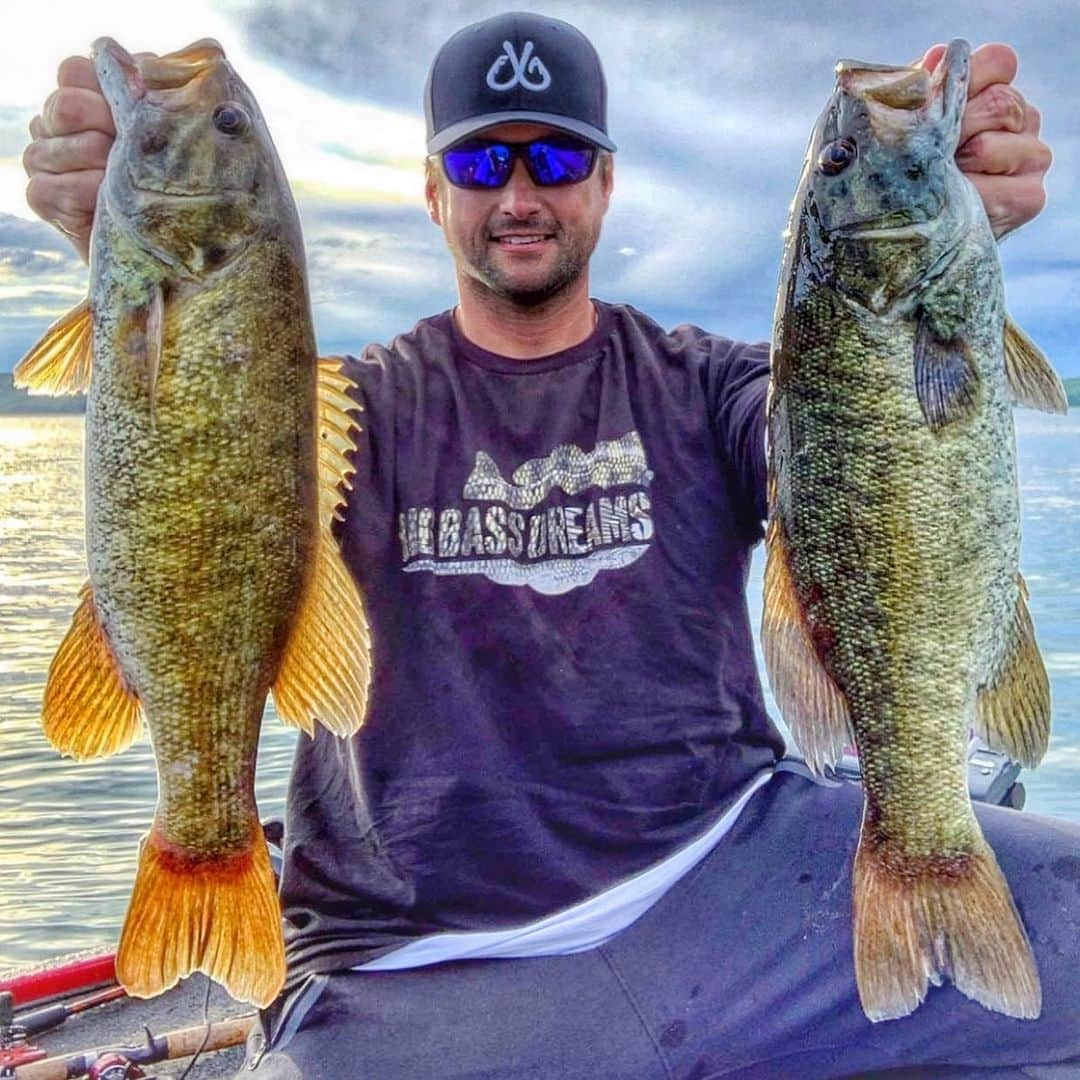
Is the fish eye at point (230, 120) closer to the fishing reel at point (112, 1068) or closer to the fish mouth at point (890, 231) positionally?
the fish mouth at point (890, 231)

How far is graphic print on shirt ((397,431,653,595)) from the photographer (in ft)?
10.8

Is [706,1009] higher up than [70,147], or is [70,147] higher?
[70,147]

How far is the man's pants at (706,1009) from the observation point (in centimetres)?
298

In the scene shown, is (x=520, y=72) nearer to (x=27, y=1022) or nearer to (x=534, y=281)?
(x=534, y=281)

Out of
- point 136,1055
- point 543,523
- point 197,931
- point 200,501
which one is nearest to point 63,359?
point 200,501

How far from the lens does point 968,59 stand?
253 cm

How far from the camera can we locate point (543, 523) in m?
3.34

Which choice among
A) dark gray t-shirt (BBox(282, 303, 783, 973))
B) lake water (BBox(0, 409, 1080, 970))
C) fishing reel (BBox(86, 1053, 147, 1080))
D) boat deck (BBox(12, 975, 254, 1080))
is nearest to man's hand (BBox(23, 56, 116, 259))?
dark gray t-shirt (BBox(282, 303, 783, 973))

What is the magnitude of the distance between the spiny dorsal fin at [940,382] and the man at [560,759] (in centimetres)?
85

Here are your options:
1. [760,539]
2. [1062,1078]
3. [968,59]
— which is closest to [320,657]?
[760,539]

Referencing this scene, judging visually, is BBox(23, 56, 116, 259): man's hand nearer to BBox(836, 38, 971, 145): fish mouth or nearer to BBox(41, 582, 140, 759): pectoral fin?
BBox(41, 582, 140, 759): pectoral fin

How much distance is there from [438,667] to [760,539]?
98 centimetres

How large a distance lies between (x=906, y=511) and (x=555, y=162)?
1.64 meters

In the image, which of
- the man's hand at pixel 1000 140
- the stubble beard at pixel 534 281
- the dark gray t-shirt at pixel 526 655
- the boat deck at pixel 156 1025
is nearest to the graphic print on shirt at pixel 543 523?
the dark gray t-shirt at pixel 526 655
